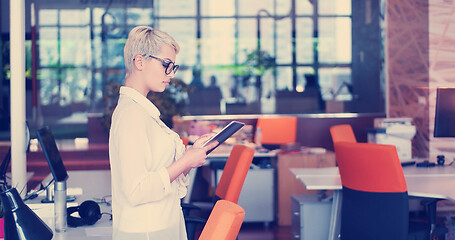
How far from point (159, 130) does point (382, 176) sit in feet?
5.84

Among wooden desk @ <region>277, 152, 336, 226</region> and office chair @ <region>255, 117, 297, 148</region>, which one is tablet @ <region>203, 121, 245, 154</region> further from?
office chair @ <region>255, 117, 297, 148</region>

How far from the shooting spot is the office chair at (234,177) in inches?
121

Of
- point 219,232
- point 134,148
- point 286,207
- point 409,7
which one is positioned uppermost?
point 409,7

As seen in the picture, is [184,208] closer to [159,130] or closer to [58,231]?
[58,231]

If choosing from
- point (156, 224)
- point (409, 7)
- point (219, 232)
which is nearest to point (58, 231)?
point (156, 224)

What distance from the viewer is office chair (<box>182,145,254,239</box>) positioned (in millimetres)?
3070

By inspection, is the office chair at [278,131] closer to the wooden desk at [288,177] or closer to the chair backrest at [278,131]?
the chair backrest at [278,131]

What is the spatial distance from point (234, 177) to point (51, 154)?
0.93m

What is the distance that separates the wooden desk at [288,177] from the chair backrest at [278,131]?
1562 millimetres

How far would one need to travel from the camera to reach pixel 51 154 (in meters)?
2.73

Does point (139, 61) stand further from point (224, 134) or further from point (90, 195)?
point (90, 195)

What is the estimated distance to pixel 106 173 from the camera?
15.3 feet

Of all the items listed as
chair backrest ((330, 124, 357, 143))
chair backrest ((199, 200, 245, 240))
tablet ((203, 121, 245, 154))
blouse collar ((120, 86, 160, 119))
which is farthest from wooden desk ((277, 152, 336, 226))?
chair backrest ((199, 200, 245, 240))

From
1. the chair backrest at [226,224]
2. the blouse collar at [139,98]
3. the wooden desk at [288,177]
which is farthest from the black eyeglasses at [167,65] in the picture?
the wooden desk at [288,177]
